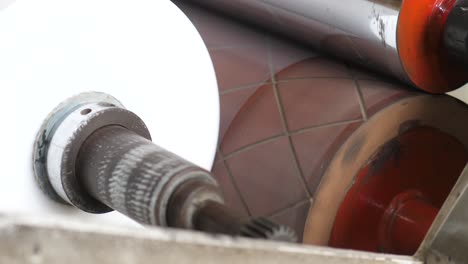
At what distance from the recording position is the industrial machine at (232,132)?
14.7 inches

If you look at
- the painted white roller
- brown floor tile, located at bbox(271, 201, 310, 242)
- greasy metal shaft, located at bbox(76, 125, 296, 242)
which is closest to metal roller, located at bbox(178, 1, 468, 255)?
brown floor tile, located at bbox(271, 201, 310, 242)

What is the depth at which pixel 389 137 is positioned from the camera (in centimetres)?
71

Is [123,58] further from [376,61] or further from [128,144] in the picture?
[376,61]

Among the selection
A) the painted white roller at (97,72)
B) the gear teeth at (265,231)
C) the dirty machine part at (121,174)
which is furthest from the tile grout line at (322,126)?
the gear teeth at (265,231)

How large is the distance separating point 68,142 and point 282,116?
31 centimetres

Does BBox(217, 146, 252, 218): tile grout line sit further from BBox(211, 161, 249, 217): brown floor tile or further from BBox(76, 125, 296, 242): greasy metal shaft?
BBox(76, 125, 296, 242): greasy metal shaft

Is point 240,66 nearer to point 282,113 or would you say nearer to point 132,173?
point 282,113

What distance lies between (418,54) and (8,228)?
1.74ft

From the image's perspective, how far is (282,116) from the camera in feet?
2.44

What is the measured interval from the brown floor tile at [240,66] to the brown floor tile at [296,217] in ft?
0.61

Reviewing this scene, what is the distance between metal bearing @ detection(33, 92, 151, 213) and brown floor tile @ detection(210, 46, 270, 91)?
0.99ft

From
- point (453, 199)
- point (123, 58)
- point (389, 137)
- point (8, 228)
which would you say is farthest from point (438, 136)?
point (8, 228)

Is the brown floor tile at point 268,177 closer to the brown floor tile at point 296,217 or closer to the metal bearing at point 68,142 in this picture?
the brown floor tile at point 296,217

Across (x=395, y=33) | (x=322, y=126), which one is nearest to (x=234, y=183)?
(x=322, y=126)
